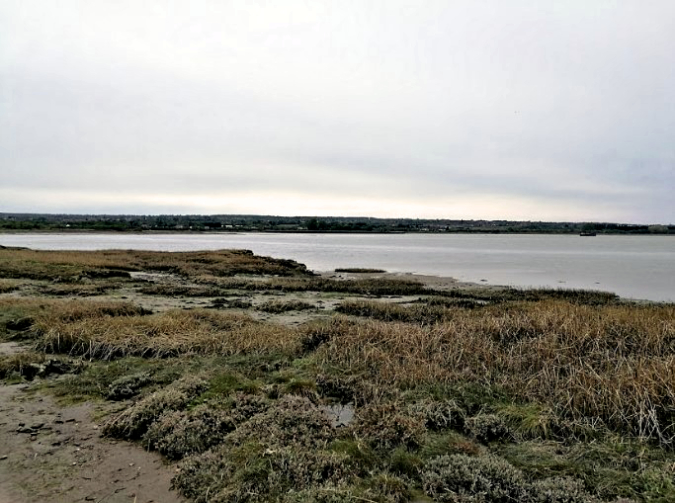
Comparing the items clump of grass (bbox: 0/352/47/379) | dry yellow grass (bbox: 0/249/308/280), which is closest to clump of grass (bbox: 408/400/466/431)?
clump of grass (bbox: 0/352/47/379)

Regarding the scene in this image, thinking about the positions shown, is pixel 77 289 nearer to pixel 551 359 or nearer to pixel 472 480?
pixel 551 359

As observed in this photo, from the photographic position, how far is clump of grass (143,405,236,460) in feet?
19.7

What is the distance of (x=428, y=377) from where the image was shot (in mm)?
8156

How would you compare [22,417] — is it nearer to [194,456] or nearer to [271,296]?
[194,456]

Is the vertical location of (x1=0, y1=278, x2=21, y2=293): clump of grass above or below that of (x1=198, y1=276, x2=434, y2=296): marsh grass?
above

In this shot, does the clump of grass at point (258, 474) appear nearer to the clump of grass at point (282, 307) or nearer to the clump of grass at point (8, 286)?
the clump of grass at point (282, 307)

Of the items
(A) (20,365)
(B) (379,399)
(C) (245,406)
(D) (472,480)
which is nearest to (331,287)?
(A) (20,365)

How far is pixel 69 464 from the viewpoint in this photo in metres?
5.68

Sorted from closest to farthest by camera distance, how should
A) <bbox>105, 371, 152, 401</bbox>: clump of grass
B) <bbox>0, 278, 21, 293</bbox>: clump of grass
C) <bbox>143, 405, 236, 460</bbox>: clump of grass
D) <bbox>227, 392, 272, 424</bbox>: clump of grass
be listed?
<bbox>143, 405, 236, 460</bbox>: clump of grass
<bbox>227, 392, 272, 424</bbox>: clump of grass
<bbox>105, 371, 152, 401</bbox>: clump of grass
<bbox>0, 278, 21, 293</bbox>: clump of grass

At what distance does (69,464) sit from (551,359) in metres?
7.74

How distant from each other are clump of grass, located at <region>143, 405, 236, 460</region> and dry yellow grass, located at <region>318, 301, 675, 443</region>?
2889 mm

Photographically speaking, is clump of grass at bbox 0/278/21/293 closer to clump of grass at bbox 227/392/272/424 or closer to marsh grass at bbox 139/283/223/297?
marsh grass at bbox 139/283/223/297

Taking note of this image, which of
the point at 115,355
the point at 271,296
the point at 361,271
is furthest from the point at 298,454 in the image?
the point at 361,271

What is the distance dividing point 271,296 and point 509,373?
598 inches
